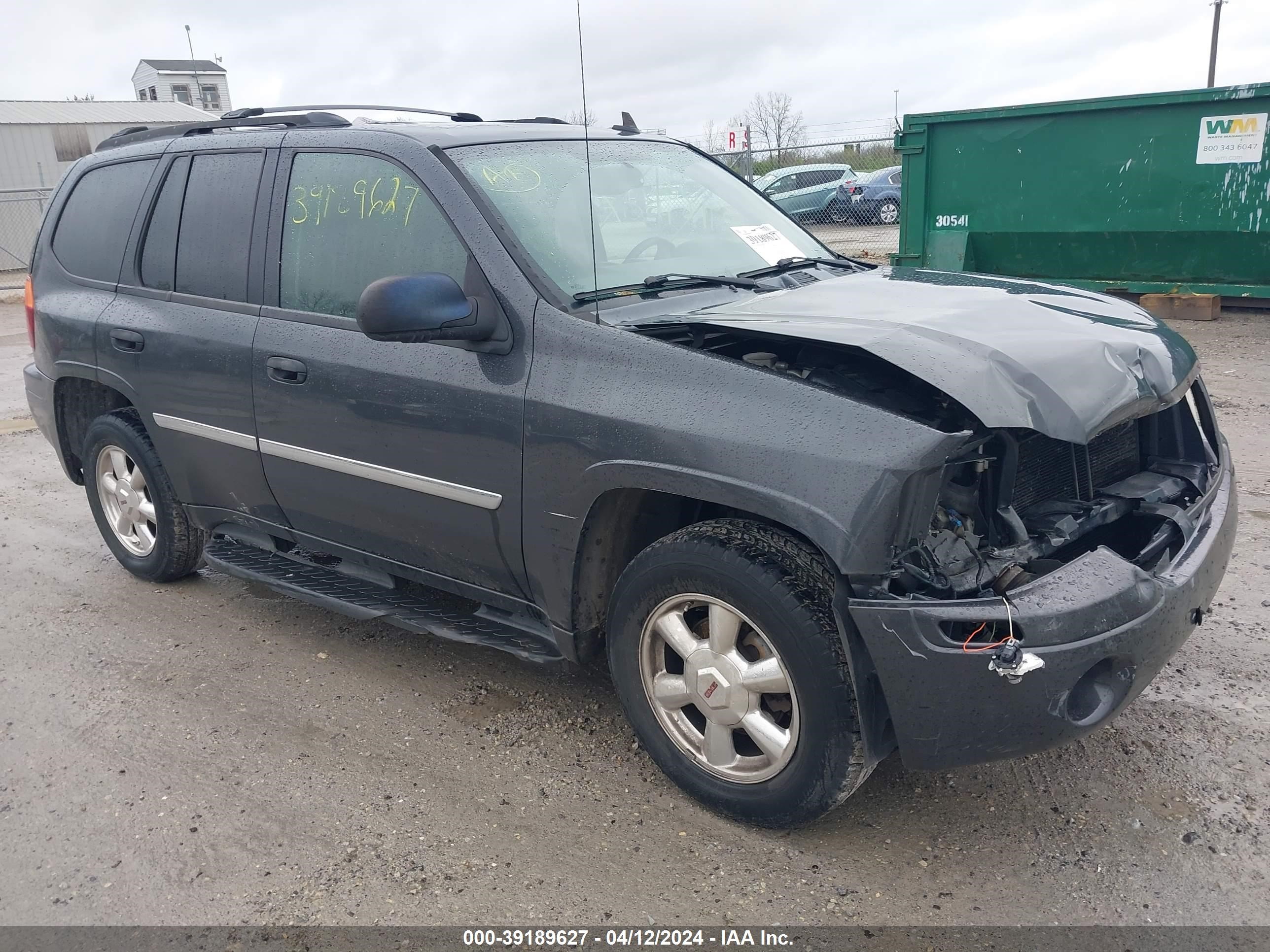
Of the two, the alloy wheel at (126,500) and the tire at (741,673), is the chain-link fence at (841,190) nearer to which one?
the alloy wheel at (126,500)

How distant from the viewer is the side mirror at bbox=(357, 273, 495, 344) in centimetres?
292

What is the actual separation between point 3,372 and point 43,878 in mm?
9933

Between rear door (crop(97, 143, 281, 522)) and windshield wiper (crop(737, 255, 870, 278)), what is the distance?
1823 millimetres

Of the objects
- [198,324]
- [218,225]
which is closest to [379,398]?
[198,324]

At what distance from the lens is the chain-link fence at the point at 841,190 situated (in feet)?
56.0

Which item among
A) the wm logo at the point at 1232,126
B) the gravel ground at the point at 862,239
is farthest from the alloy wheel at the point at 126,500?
the gravel ground at the point at 862,239

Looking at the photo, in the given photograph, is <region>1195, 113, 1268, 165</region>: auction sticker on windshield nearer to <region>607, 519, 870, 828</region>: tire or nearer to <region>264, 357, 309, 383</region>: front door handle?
<region>607, 519, 870, 828</region>: tire

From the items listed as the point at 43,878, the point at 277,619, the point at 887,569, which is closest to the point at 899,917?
the point at 887,569

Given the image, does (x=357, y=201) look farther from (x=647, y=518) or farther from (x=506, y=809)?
(x=506, y=809)

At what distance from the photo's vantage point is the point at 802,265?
3.91 meters

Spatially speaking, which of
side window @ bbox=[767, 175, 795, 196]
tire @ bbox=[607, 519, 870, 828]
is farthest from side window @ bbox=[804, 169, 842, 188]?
tire @ bbox=[607, 519, 870, 828]

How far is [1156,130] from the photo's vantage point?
9898 mm

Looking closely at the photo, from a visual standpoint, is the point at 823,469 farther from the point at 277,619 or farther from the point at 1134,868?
the point at 277,619

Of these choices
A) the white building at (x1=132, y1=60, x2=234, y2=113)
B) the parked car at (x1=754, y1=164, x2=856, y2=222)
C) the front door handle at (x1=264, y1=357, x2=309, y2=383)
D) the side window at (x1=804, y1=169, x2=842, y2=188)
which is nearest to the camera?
the front door handle at (x1=264, y1=357, x2=309, y2=383)
